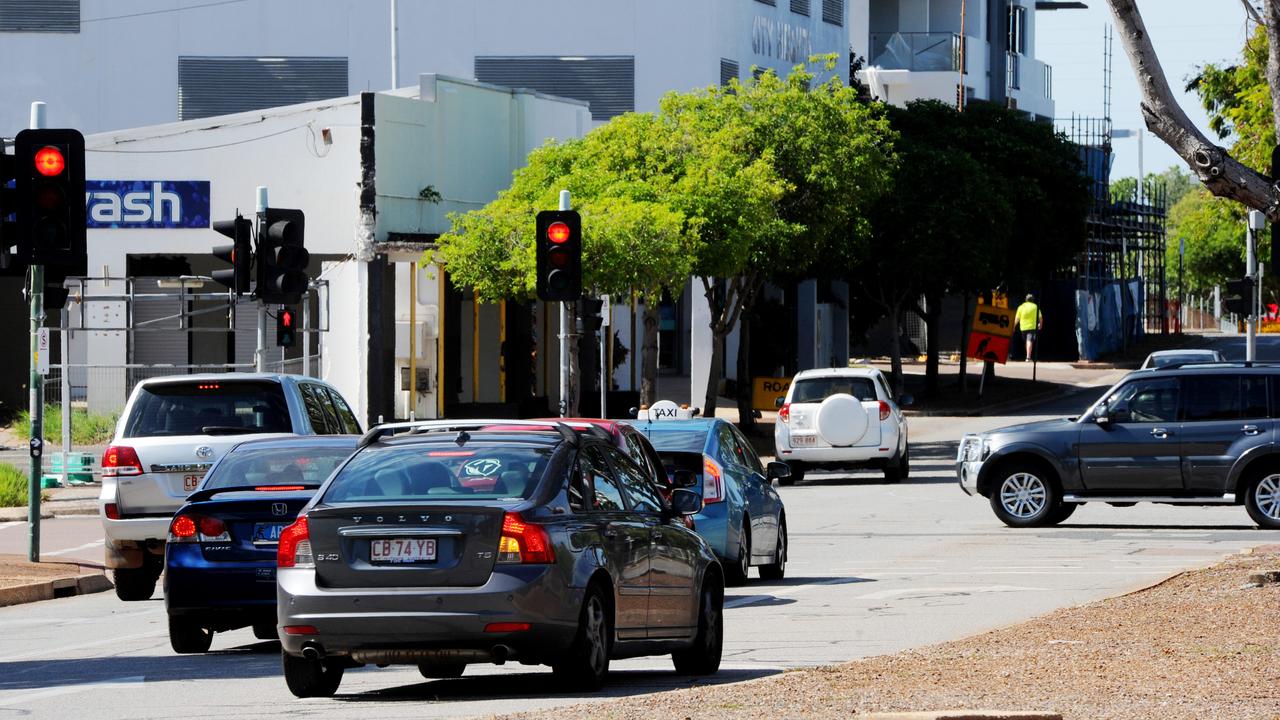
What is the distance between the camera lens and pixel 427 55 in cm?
5409

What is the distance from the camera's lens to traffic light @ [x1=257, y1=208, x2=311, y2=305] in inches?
1008

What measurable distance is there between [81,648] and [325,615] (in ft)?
14.0

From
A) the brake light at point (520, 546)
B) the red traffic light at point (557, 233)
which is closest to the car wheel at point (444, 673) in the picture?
the brake light at point (520, 546)

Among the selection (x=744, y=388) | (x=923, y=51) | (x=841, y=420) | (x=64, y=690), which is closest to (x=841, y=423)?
(x=841, y=420)

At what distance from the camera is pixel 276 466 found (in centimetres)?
1476

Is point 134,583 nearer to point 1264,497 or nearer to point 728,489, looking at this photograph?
point 728,489

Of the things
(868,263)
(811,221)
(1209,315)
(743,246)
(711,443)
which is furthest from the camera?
(1209,315)

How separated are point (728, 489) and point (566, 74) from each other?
123ft

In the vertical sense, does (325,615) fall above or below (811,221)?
below

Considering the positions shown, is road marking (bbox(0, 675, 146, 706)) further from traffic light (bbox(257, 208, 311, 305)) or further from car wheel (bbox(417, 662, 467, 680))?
traffic light (bbox(257, 208, 311, 305))

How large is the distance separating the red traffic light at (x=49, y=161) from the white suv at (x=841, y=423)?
51.7 feet

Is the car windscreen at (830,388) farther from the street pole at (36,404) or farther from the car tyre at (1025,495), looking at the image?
the street pole at (36,404)

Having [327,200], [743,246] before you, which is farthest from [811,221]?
[327,200]

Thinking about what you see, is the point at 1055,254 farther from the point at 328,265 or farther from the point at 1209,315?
the point at 1209,315
